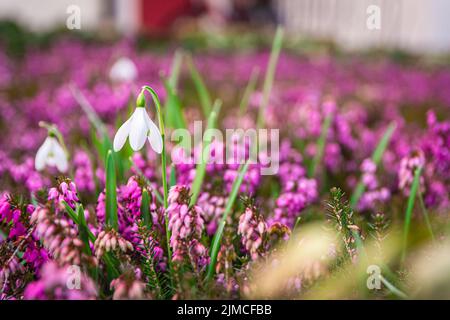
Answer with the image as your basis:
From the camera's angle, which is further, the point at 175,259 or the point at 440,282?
the point at 175,259

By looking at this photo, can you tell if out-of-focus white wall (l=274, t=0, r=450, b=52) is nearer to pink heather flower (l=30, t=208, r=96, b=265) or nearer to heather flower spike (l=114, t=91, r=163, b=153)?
heather flower spike (l=114, t=91, r=163, b=153)

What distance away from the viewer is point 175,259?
4.05ft

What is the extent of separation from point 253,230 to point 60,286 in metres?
0.44

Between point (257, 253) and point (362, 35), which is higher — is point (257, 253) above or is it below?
below

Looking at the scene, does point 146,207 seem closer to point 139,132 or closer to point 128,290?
point 139,132

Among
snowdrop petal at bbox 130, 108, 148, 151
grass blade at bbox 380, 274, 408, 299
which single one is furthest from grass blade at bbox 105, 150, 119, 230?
grass blade at bbox 380, 274, 408, 299

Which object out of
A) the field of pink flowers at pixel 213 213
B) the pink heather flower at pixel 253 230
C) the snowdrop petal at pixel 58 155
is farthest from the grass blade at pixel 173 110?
the pink heather flower at pixel 253 230

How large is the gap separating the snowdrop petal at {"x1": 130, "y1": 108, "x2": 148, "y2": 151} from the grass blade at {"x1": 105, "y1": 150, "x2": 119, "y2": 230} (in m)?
0.22

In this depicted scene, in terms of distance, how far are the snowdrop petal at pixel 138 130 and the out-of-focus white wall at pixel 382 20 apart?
13281 mm

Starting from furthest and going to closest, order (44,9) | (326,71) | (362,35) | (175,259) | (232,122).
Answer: (362,35) → (44,9) → (326,71) → (232,122) → (175,259)

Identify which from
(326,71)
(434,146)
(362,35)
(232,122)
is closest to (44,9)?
(362,35)

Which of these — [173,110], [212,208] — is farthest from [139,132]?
[173,110]
